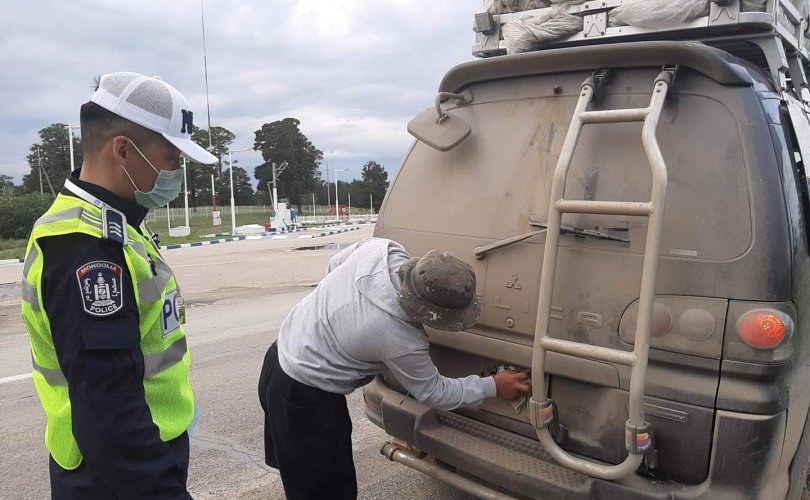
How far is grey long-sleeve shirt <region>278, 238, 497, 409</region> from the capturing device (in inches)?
95.3

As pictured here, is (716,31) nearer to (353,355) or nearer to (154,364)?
(353,355)

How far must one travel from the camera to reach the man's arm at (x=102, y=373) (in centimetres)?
154

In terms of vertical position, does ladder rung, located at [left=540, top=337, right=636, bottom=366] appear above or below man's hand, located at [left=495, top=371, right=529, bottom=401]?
above

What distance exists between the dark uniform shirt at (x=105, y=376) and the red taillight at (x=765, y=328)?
75.4 inches

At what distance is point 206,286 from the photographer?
11125mm

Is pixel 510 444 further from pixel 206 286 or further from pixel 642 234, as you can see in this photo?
pixel 206 286

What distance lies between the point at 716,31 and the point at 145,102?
9.37 feet

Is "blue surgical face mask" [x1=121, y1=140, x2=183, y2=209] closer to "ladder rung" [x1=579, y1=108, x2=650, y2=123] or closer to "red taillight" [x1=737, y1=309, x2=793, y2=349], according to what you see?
"ladder rung" [x1=579, y1=108, x2=650, y2=123]

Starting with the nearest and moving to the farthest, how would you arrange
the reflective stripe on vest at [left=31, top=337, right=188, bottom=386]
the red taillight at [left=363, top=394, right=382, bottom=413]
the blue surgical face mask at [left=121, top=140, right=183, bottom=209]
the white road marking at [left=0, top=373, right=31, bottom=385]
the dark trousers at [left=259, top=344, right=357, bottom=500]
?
the reflective stripe on vest at [left=31, top=337, right=188, bottom=386]
the blue surgical face mask at [left=121, top=140, right=183, bottom=209]
the dark trousers at [left=259, top=344, right=357, bottom=500]
the red taillight at [left=363, top=394, right=382, bottom=413]
the white road marking at [left=0, top=373, right=31, bottom=385]

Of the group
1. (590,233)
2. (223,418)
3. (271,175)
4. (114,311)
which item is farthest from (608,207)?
(271,175)

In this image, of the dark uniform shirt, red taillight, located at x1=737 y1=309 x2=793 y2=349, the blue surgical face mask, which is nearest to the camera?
the dark uniform shirt

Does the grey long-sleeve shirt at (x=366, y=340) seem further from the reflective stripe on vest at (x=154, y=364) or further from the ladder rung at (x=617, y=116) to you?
the ladder rung at (x=617, y=116)

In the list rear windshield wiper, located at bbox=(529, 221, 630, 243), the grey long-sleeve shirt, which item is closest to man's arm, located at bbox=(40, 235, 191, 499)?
the grey long-sleeve shirt

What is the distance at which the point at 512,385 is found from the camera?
2615 millimetres
